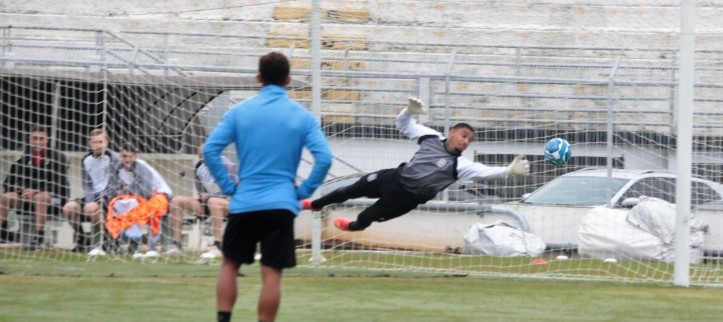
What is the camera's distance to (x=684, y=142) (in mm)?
12352

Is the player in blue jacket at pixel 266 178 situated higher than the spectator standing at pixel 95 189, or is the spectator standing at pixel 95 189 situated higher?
the player in blue jacket at pixel 266 178

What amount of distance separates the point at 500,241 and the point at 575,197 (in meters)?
1.07

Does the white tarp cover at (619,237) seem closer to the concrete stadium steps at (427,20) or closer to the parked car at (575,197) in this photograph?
the parked car at (575,197)

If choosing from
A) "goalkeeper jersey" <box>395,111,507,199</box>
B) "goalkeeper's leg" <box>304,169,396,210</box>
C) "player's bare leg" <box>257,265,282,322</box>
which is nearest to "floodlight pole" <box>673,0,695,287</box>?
"goalkeeper jersey" <box>395,111,507,199</box>

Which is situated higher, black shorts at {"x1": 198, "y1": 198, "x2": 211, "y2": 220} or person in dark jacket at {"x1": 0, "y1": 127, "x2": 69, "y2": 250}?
person in dark jacket at {"x1": 0, "y1": 127, "x2": 69, "y2": 250}

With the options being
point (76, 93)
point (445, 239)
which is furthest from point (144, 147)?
point (445, 239)

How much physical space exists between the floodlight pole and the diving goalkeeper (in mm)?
1421

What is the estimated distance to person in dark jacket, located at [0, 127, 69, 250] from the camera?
14.9 meters

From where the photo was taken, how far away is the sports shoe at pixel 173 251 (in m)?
14.6

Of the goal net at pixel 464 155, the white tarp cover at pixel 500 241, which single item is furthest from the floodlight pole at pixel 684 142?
the white tarp cover at pixel 500 241

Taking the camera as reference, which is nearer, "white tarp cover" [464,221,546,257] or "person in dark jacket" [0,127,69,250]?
"person in dark jacket" [0,127,69,250]

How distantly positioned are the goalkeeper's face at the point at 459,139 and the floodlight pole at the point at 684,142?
1893mm

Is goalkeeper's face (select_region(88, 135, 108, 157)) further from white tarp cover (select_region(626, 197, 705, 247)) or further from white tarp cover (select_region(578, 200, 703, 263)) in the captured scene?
white tarp cover (select_region(626, 197, 705, 247))

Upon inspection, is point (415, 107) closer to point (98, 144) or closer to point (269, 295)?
point (98, 144)
